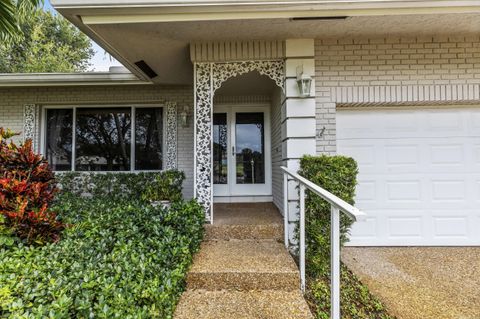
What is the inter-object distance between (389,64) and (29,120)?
253 inches

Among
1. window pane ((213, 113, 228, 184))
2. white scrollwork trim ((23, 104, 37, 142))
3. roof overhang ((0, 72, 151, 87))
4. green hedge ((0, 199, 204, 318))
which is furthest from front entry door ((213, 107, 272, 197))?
white scrollwork trim ((23, 104, 37, 142))

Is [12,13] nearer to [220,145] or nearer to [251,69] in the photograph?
[251,69]

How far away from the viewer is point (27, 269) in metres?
1.82

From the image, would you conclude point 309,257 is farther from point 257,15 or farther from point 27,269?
point 257,15

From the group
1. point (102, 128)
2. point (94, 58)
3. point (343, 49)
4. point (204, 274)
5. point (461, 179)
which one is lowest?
point (204, 274)

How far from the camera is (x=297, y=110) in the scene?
3.51 metres

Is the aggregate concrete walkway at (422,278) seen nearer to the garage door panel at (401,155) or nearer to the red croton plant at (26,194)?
the garage door panel at (401,155)

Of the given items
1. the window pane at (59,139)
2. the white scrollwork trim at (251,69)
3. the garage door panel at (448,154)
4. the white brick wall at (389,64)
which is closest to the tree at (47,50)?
the window pane at (59,139)

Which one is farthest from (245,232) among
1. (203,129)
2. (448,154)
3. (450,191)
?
(448,154)

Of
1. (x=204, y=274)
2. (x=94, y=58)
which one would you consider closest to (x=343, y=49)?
(x=204, y=274)

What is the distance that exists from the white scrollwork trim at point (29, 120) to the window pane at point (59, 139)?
0.77ft

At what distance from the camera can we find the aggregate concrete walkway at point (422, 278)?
2.45m

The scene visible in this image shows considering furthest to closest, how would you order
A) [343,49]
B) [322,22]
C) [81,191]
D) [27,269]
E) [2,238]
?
1. [81,191]
2. [343,49]
3. [322,22]
4. [2,238]
5. [27,269]

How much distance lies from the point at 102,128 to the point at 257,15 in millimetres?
4160
